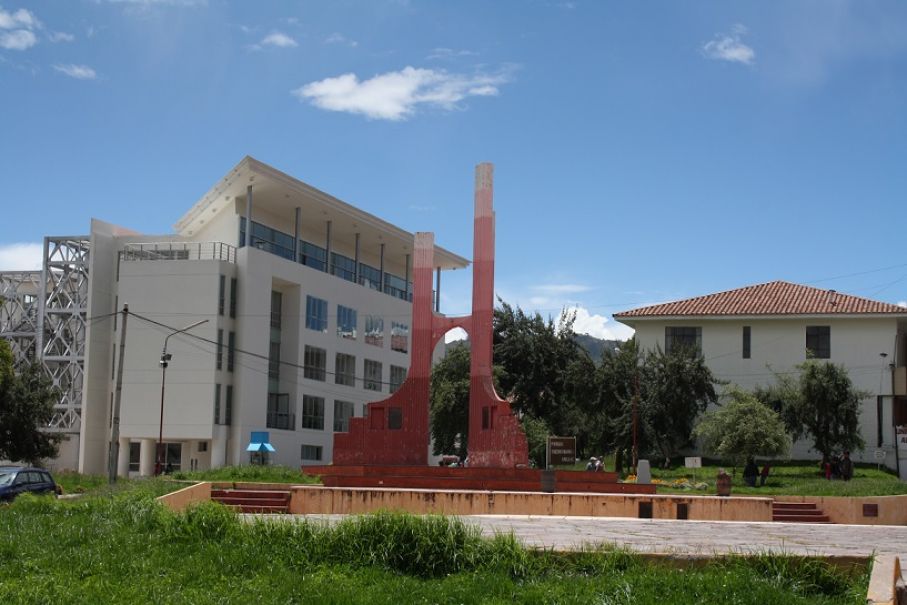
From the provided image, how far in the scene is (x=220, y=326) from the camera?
5125cm

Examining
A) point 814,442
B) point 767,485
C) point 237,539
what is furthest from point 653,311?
point 237,539

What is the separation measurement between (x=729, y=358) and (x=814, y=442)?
5.67m

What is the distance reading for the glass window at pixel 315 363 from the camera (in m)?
56.4

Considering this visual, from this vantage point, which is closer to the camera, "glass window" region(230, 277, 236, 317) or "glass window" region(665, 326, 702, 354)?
"glass window" region(665, 326, 702, 354)

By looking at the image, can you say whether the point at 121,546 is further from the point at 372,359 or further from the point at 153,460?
the point at 372,359

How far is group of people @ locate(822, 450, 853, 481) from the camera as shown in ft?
124

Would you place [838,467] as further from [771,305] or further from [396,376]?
[396,376]

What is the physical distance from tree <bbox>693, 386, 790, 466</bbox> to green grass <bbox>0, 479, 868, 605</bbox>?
2709 centimetres

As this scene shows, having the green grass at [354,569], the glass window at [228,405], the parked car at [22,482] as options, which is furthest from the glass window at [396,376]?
the green grass at [354,569]

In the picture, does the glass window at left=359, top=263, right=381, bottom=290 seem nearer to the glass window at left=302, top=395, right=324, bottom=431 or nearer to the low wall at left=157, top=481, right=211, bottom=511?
the glass window at left=302, top=395, right=324, bottom=431

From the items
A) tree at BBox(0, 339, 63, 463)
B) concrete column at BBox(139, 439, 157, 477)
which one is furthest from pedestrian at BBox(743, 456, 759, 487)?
concrete column at BBox(139, 439, 157, 477)

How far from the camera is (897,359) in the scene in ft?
155

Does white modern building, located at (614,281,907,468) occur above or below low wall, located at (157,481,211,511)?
above

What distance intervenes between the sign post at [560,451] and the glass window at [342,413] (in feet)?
107
